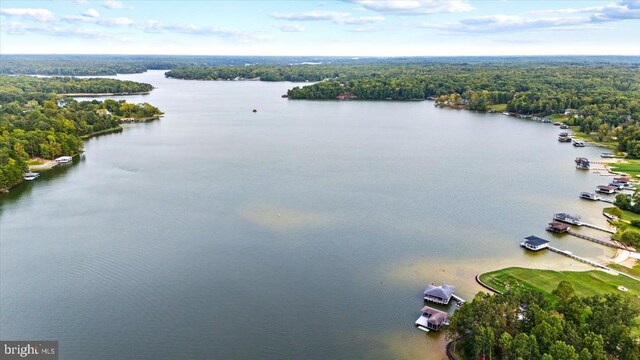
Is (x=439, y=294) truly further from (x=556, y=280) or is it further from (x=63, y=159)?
(x=63, y=159)

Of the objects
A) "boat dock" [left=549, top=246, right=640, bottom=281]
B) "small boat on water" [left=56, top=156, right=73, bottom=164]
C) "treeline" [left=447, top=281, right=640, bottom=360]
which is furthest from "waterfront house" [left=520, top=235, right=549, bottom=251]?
"small boat on water" [left=56, top=156, right=73, bottom=164]

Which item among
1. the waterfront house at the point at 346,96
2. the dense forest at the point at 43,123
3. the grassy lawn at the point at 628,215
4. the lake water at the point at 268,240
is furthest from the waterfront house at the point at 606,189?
the waterfront house at the point at 346,96

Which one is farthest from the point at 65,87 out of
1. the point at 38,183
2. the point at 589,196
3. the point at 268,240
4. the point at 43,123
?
the point at 589,196

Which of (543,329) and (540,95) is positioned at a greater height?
(540,95)

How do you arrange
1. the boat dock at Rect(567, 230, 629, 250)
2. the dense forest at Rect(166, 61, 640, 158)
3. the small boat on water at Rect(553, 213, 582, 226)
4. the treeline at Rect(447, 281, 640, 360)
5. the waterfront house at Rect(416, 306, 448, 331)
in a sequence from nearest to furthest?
the treeline at Rect(447, 281, 640, 360), the waterfront house at Rect(416, 306, 448, 331), the boat dock at Rect(567, 230, 629, 250), the small boat on water at Rect(553, 213, 582, 226), the dense forest at Rect(166, 61, 640, 158)

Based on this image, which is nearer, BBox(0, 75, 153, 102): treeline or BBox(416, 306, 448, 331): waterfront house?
BBox(416, 306, 448, 331): waterfront house

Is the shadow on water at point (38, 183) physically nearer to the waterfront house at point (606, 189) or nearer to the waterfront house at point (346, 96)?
the waterfront house at point (606, 189)

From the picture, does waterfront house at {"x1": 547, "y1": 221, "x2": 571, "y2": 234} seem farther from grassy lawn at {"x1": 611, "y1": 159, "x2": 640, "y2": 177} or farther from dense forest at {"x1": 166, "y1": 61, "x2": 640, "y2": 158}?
dense forest at {"x1": 166, "y1": 61, "x2": 640, "y2": 158}
